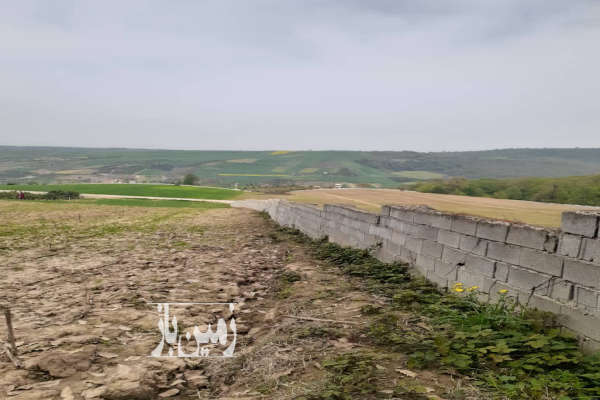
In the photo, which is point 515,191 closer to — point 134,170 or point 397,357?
point 397,357

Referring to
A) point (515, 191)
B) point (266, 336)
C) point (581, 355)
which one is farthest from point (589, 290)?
point (515, 191)

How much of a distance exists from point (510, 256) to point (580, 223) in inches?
37.5

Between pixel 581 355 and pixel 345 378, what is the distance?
205cm

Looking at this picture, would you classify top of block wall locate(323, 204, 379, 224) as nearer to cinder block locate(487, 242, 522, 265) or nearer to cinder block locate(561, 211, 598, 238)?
cinder block locate(487, 242, 522, 265)

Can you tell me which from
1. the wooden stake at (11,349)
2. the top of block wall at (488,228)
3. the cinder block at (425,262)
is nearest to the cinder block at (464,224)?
the top of block wall at (488,228)

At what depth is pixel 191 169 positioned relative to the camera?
13962cm

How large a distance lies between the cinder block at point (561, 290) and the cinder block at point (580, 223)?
0.52 m

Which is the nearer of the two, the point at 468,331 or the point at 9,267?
the point at 468,331

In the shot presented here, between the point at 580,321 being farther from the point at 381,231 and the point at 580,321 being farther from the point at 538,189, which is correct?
the point at 538,189

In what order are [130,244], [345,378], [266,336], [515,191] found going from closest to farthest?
[345,378] → [266,336] → [130,244] → [515,191]

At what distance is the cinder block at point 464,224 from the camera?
16.3 feet

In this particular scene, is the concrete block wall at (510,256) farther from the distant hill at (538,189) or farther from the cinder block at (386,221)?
the distant hill at (538,189)

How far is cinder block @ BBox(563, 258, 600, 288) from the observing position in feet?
10.8

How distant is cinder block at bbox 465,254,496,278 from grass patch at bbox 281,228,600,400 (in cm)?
35
